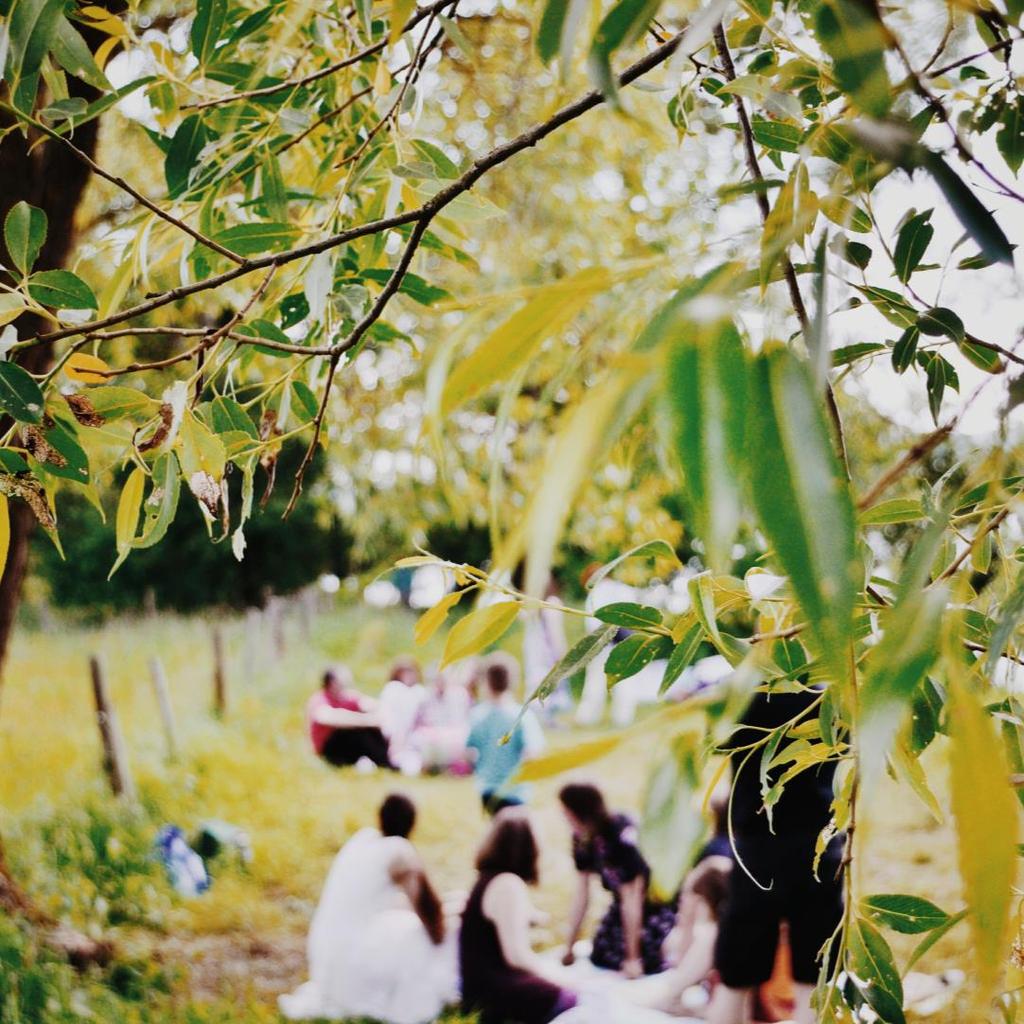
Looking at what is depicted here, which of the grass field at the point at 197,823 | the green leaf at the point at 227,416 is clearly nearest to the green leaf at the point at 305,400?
the green leaf at the point at 227,416

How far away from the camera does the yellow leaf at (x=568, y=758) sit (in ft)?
0.92

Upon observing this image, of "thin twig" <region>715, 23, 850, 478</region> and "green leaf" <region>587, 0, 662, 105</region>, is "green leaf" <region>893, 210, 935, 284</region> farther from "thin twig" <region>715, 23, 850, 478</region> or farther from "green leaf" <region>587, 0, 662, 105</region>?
"green leaf" <region>587, 0, 662, 105</region>

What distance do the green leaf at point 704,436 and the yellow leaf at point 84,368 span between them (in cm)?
47

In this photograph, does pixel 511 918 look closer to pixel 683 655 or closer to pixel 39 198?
pixel 39 198

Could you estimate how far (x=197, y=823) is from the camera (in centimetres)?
449

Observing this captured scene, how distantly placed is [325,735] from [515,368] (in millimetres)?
5869

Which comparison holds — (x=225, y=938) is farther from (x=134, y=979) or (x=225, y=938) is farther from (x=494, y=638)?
(x=494, y=638)

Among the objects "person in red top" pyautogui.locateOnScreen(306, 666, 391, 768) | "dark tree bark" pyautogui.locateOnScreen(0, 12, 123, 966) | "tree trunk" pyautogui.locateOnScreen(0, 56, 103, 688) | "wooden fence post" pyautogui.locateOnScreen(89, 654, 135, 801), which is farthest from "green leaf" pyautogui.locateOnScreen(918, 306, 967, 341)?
"person in red top" pyautogui.locateOnScreen(306, 666, 391, 768)

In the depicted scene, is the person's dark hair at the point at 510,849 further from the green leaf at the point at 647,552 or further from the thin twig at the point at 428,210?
the thin twig at the point at 428,210

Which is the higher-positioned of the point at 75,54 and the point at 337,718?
the point at 75,54

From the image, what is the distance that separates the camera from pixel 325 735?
5.87 meters

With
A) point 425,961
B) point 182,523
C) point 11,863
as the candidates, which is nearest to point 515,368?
point 425,961

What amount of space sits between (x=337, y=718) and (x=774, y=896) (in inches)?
152

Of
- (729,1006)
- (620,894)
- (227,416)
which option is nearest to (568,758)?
A: (227,416)
